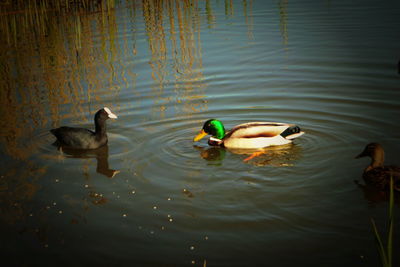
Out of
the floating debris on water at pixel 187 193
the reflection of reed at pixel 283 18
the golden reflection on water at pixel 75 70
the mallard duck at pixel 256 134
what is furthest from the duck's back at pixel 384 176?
the reflection of reed at pixel 283 18

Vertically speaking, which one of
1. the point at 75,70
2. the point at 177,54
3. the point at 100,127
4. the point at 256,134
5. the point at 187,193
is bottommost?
the point at 187,193

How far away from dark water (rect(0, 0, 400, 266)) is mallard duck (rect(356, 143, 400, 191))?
0.16 meters

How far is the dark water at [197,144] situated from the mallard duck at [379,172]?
0.16m

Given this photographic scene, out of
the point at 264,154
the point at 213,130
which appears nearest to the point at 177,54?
the point at 213,130

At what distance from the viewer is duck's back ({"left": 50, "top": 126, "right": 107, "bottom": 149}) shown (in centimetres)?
720

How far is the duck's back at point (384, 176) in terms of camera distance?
5338mm

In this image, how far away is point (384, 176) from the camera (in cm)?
539

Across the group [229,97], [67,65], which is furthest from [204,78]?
[67,65]

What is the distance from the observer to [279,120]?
8.00m

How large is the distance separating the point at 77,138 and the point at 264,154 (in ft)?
8.65

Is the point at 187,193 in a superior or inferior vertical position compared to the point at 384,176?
inferior

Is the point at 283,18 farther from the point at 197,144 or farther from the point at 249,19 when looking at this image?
the point at 197,144

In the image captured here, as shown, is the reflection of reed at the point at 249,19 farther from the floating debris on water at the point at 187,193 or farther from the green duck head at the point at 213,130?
the floating debris on water at the point at 187,193

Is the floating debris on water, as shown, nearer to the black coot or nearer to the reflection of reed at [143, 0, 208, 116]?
the black coot
